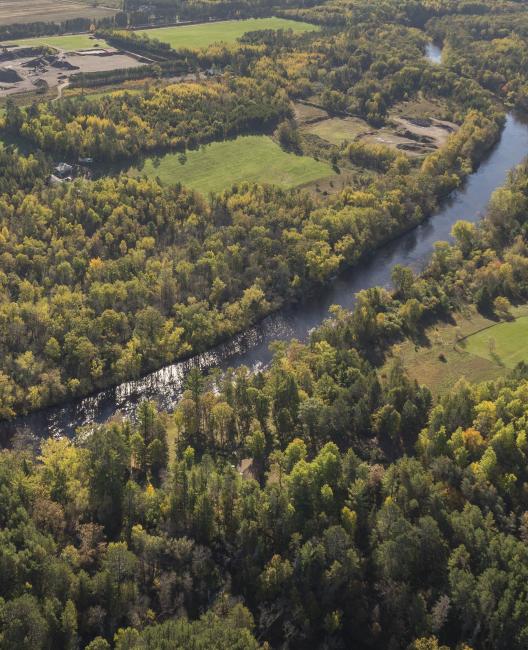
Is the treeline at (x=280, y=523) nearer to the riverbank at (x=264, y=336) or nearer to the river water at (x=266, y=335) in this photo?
the riverbank at (x=264, y=336)

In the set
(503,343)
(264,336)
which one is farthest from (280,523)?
(503,343)

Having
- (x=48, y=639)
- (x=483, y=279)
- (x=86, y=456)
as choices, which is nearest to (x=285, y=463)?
(x=86, y=456)

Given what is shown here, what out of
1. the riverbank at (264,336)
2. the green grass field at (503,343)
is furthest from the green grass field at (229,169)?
the green grass field at (503,343)

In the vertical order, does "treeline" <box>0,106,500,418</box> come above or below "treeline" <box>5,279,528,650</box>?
above

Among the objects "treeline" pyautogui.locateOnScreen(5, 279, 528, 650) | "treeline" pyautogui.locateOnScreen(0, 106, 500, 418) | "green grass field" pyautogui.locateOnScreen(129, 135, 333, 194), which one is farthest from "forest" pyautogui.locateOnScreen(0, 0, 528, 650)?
"green grass field" pyautogui.locateOnScreen(129, 135, 333, 194)

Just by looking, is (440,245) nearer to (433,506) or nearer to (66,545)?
(433,506)

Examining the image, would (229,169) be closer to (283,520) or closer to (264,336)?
(264,336)

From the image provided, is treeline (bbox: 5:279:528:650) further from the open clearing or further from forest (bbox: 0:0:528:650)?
the open clearing
